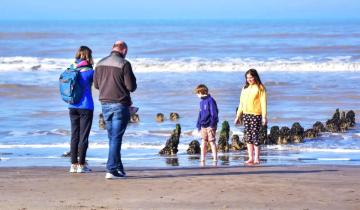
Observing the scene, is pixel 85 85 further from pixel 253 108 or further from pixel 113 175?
pixel 253 108

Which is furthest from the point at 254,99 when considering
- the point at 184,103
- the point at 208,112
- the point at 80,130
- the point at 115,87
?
the point at 184,103

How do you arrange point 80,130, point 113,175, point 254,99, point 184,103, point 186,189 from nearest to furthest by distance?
point 186,189, point 113,175, point 80,130, point 254,99, point 184,103

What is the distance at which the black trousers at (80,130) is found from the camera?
1048 centimetres

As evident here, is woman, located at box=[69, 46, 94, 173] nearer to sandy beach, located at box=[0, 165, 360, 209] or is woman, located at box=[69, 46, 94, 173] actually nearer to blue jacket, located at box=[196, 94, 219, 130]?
sandy beach, located at box=[0, 165, 360, 209]

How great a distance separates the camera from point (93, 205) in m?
8.31

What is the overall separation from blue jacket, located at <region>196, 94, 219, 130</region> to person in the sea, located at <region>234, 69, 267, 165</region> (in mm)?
433

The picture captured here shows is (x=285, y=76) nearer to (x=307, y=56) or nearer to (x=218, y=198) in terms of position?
(x=307, y=56)

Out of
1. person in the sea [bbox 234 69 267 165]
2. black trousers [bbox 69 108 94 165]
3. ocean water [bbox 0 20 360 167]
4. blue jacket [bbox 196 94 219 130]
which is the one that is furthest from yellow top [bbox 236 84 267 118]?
black trousers [bbox 69 108 94 165]

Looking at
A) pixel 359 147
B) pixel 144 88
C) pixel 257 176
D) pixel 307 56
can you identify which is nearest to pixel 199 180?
pixel 257 176

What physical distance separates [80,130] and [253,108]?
2676 mm

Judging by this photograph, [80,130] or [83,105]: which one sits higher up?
[83,105]

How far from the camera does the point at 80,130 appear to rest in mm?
10586

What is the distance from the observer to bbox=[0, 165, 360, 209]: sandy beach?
838cm

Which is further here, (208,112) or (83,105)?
(208,112)
